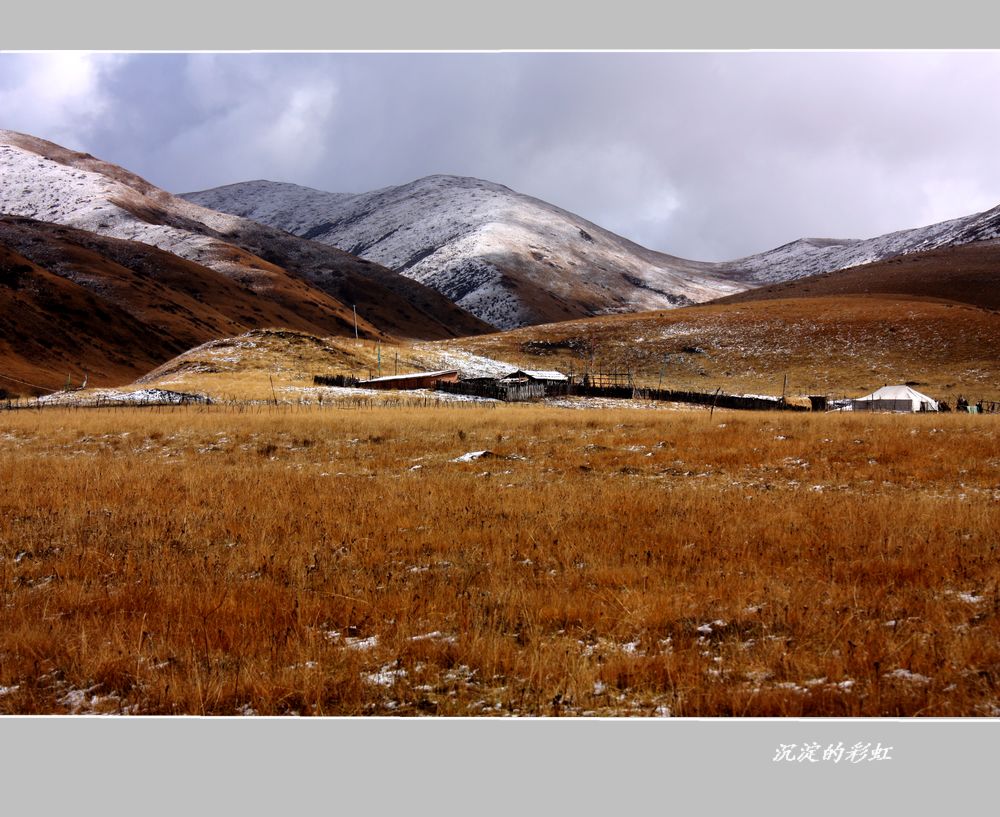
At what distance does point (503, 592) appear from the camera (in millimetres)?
7125

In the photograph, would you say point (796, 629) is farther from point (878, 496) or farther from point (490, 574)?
point (878, 496)

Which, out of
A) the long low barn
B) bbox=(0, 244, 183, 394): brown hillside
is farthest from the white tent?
bbox=(0, 244, 183, 394): brown hillside

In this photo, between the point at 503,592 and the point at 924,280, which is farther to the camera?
the point at 924,280

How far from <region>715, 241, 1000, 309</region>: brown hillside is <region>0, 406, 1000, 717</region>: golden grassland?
469 feet

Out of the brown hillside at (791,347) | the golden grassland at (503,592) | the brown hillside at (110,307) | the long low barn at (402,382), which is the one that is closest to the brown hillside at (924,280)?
the brown hillside at (791,347)

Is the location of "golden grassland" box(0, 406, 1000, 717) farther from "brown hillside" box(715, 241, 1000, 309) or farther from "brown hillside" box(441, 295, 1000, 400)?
"brown hillside" box(715, 241, 1000, 309)

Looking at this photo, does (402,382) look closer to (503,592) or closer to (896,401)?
(896,401)

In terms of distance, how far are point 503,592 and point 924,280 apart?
591 ft

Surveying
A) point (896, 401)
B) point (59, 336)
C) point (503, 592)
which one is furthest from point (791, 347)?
point (59, 336)

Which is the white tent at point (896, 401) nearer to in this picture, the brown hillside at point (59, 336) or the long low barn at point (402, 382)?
the long low barn at point (402, 382)

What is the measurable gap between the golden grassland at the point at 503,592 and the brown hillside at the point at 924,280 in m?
143

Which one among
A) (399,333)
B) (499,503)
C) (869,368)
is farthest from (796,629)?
(399,333)

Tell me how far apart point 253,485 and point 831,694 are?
12.5 m

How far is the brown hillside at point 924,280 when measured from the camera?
141 m
